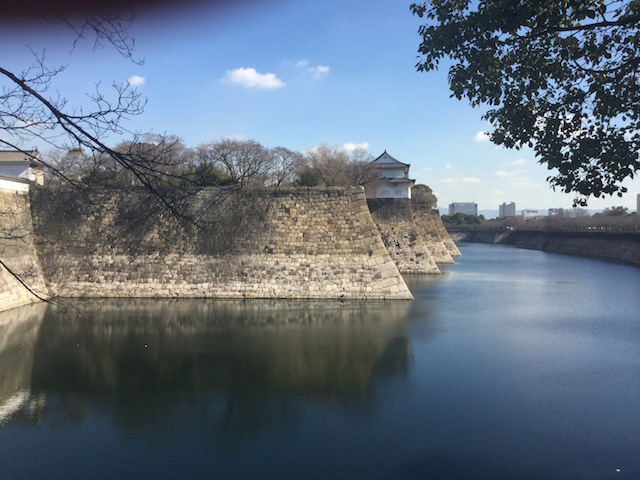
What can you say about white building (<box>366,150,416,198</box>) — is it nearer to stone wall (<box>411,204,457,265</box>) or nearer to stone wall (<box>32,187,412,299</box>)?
stone wall (<box>411,204,457,265</box>)

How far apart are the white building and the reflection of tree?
17.8 meters

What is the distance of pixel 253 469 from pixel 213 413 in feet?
5.56

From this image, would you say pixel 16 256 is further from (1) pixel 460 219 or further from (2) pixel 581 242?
(1) pixel 460 219

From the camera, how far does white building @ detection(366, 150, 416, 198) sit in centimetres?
3116

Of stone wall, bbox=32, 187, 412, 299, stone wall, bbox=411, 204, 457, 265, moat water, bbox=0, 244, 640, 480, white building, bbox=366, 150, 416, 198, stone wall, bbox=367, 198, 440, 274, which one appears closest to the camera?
moat water, bbox=0, 244, 640, 480

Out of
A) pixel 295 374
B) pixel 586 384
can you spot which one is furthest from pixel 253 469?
pixel 586 384

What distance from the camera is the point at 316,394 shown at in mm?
7668

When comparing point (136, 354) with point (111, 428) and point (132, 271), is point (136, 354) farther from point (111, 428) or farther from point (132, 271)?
point (132, 271)

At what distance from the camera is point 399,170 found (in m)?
32.4

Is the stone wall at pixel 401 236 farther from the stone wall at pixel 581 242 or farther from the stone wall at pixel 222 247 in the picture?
the stone wall at pixel 581 242

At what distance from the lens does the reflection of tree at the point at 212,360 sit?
23.3 ft

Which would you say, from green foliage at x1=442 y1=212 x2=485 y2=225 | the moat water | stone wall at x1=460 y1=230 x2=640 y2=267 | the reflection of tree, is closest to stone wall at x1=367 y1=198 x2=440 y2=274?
the reflection of tree

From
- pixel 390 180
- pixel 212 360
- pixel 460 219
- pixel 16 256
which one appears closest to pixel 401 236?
pixel 390 180

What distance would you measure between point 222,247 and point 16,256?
612cm
